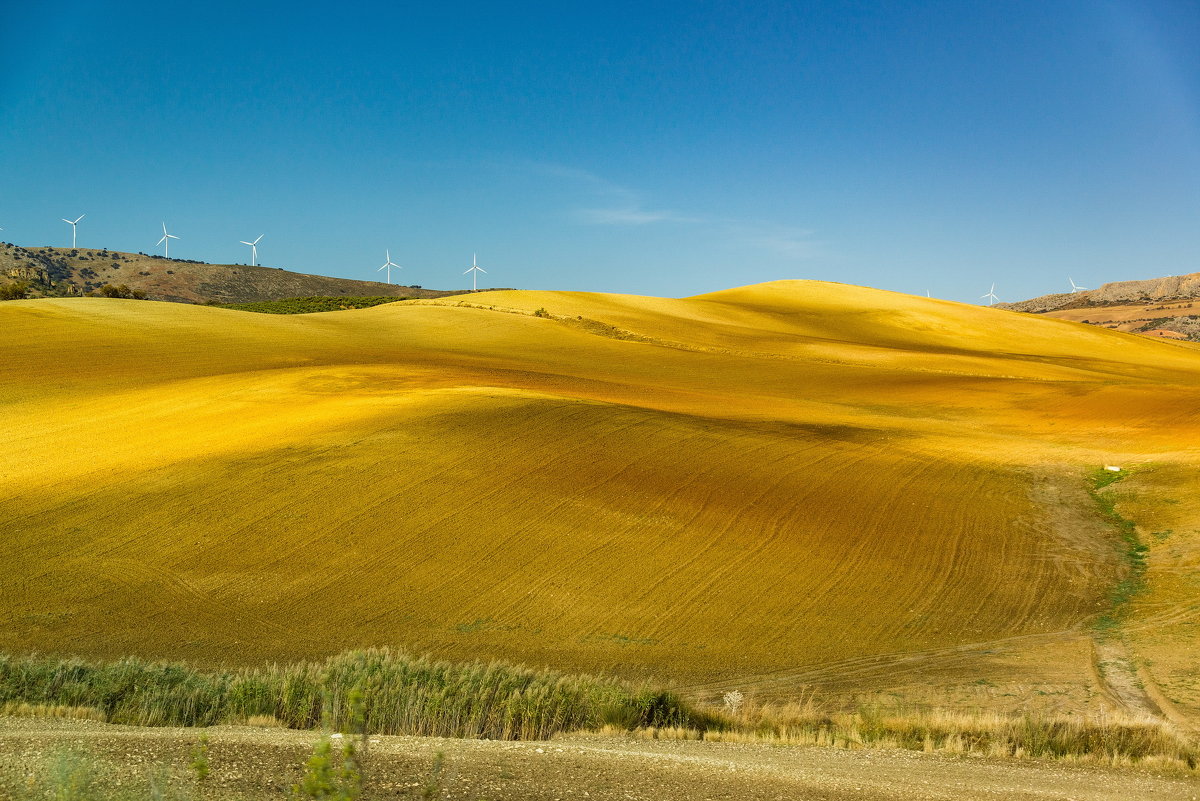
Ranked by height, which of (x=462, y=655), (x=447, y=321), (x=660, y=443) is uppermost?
(x=447, y=321)

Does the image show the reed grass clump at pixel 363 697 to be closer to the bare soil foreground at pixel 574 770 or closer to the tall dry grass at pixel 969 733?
the tall dry grass at pixel 969 733

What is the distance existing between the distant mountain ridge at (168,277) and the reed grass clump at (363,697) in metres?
125

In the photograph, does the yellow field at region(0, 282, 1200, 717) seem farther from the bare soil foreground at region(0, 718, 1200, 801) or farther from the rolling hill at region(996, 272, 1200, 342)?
the rolling hill at region(996, 272, 1200, 342)

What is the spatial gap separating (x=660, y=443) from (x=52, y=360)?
27.6 meters

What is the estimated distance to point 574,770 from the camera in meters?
8.22

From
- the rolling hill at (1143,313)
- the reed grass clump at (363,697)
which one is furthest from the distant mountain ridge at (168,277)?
the reed grass clump at (363,697)

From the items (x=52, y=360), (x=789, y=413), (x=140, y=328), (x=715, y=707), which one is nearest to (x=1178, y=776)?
(x=715, y=707)

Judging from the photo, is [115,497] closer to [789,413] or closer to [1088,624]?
[1088,624]

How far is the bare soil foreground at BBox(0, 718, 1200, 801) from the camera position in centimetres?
743

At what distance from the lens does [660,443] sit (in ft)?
86.1

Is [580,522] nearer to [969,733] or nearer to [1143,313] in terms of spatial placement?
[969,733]

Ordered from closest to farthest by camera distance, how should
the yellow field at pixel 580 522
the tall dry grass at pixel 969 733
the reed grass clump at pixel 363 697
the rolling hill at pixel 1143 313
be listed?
1. the tall dry grass at pixel 969 733
2. the reed grass clump at pixel 363 697
3. the yellow field at pixel 580 522
4. the rolling hill at pixel 1143 313

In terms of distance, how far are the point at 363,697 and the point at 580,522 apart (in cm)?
1047

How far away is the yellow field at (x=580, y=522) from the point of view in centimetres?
1471
